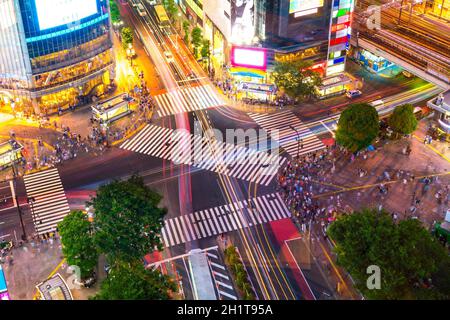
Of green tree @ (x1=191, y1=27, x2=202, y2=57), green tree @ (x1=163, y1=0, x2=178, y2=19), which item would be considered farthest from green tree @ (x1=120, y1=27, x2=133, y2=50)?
green tree @ (x1=163, y1=0, x2=178, y2=19)

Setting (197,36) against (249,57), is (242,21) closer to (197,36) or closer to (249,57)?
(249,57)

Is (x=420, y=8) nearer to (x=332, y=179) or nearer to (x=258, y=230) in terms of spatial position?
(x=332, y=179)

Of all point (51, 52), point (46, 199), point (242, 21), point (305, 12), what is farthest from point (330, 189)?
point (51, 52)

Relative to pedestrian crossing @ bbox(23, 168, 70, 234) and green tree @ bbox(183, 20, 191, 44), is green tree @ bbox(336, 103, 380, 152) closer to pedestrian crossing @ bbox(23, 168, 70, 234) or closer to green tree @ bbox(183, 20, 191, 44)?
pedestrian crossing @ bbox(23, 168, 70, 234)

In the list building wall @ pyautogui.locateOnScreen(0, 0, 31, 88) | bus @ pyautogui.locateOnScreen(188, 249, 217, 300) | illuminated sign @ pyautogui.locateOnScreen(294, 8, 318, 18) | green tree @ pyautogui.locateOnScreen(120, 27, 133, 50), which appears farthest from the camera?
green tree @ pyautogui.locateOnScreen(120, 27, 133, 50)

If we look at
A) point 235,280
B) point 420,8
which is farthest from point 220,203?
point 420,8

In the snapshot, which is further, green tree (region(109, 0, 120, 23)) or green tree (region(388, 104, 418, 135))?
green tree (region(109, 0, 120, 23))
